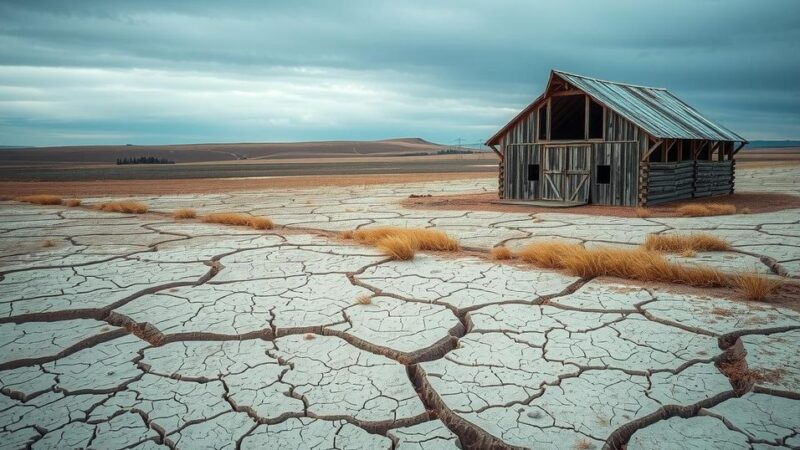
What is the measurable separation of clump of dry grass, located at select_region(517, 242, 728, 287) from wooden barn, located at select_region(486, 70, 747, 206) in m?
8.50

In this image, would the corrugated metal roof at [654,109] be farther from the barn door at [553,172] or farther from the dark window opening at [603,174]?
the barn door at [553,172]

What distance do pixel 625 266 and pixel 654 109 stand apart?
42.1ft

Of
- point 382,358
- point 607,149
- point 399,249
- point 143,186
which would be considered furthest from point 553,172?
point 143,186

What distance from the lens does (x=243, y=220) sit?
33.5 ft

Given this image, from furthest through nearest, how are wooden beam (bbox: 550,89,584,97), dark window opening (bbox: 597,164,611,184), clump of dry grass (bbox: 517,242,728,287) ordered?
dark window opening (bbox: 597,164,611,184) < wooden beam (bbox: 550,89,584,97) < clump of dry grass (bbox: 517,242,728,287)

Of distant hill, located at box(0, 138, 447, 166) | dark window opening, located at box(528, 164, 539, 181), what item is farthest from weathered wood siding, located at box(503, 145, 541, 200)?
distant hill, located at box(0, 138, 447, 166)

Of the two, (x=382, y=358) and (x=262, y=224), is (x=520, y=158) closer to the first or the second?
(x=262, y=224)

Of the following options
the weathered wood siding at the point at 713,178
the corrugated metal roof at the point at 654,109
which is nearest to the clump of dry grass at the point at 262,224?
the corrugated metal roof at the point at 654,109

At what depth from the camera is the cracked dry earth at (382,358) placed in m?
2.61

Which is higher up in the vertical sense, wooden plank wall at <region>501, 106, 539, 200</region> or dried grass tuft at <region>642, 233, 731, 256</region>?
wooden plank wall at <region>501, 106, 539, 200</region>

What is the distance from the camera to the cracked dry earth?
2.61m

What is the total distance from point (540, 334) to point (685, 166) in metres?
14.6

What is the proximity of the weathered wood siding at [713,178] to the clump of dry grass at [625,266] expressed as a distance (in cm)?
1306

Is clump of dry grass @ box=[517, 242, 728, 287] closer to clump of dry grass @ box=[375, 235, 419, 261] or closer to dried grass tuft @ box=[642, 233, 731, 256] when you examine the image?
dried grass tuft @ box=[642, 233, 731, 256]
